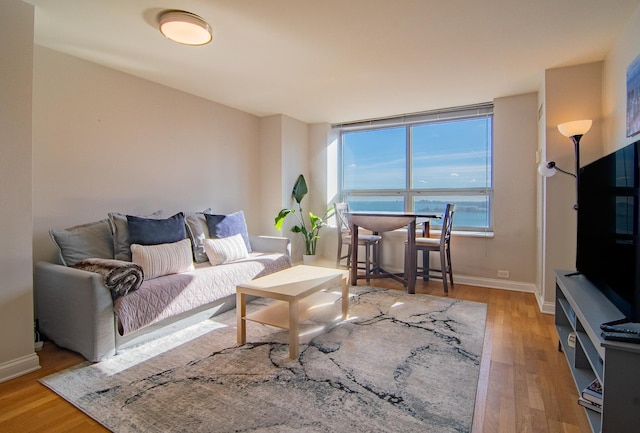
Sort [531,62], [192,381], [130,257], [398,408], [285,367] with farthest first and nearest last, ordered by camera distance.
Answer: [531,62], [130,257], [285,367], [192,381], [398,408]

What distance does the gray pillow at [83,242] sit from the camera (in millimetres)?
2406

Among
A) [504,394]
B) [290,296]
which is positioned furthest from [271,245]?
[504,394]

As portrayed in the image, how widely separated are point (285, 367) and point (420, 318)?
4.55 feet

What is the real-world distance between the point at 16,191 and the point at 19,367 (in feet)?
3.46

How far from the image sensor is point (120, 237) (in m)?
2.69

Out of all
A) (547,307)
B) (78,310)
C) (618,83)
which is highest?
(618,83)

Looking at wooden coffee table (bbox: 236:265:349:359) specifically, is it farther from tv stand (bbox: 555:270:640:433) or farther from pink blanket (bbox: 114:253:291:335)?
tv stand (bbox: 555:270:640:433)

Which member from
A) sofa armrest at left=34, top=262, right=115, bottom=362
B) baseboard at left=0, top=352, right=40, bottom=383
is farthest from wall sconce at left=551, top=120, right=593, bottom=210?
baseboard at left=0, top=352, right=40, bottom=383

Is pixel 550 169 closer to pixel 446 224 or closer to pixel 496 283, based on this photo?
pixel 446 224

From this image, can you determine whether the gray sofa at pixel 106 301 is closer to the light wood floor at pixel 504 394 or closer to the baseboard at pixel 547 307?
the light wood floor at pixel 504 394

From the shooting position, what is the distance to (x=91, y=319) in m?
2.04

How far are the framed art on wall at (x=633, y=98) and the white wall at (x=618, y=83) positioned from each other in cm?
5

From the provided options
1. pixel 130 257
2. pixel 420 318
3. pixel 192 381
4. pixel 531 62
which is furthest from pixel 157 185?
pixel 531 62

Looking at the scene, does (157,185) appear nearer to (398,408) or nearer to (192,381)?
(192,381)
